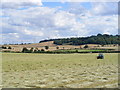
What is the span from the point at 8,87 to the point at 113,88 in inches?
239

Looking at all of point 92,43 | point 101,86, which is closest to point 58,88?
point 101,86

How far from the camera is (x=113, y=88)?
14.7 meters

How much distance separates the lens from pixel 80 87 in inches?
596

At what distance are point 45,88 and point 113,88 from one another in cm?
380

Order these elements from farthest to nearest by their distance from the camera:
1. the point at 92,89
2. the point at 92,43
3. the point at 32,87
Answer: the point at 92,43 → the point at 32,87 → the point at 92,89

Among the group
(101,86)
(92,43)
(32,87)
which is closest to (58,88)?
(32,87)

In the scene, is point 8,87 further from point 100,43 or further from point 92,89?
point 100,43

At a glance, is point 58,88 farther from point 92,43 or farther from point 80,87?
point 92,43

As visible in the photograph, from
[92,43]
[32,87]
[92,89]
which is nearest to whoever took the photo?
[92,89]

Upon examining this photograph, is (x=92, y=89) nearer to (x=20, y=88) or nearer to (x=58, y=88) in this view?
(x=58, y=88)

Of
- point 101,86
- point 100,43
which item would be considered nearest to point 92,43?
point 100,43

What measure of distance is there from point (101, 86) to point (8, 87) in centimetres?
545

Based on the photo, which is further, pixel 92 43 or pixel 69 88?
pixel 92 43

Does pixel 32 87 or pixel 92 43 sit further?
pixel 92 43
